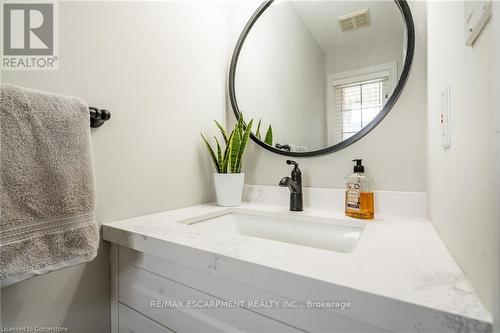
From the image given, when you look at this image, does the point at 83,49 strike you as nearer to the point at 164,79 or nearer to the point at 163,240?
the point at 164,79

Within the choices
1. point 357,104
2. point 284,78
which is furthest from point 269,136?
point 357,104

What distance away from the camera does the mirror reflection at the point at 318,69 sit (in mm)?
934

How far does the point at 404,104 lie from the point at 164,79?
0.89 m

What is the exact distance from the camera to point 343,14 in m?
1.00

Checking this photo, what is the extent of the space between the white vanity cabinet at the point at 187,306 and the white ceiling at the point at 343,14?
0.97 metres

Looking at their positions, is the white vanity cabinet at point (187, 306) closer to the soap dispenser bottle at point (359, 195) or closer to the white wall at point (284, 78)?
the soap dispenser bottle at point (359, 195)

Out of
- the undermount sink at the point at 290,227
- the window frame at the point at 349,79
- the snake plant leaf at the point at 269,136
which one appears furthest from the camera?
the snake plant leaf at the point at 269,136

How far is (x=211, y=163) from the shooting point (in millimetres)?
1186

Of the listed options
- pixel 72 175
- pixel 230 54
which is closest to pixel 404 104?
pixel 230 54

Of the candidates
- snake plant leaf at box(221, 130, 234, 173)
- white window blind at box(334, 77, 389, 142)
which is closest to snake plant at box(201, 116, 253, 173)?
snake plant leaf at box(221, 130, 234, 173)

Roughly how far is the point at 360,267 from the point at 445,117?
1.31ft

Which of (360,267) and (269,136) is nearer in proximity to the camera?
(360,267)

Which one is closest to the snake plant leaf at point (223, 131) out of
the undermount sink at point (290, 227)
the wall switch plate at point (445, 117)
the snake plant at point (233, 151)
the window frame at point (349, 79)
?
the snake plant at point (233, 151)

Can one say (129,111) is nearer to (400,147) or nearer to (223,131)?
(223,131)
